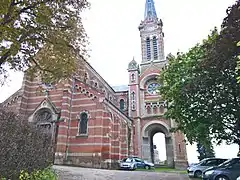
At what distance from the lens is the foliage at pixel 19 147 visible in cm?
629

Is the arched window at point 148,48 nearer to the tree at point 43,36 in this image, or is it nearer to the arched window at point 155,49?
the arched window at point 155,49

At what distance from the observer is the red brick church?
977 inches

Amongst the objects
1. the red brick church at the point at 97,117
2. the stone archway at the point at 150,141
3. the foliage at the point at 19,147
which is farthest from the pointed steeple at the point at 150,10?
the foliage at the point at 19,147

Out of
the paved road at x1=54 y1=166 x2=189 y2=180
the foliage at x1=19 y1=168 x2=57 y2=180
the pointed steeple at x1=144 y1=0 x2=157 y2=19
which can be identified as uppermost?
the pointed steeple at x1=144 y1=0 x2=157 y2=19

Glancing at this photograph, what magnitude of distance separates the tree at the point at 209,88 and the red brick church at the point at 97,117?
226 inches

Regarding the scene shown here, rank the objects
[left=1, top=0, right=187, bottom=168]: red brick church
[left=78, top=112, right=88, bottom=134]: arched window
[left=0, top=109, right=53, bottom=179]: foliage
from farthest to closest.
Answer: [left=78, top=112, right=88, bottom=134]: arched window, [left=1, top=0, right=187, bottom=168]: red brick church, [left=0, top=109, right=53, bottom=179]: foliage

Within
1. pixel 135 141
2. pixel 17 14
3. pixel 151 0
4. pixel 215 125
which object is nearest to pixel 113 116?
pixel 135 141

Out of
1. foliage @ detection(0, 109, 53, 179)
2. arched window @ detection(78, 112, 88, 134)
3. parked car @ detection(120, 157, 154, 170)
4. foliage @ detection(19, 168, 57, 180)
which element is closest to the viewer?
foliage @ detection(0, 109, 53, 179)

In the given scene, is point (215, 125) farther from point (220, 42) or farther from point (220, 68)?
point (220, 42)

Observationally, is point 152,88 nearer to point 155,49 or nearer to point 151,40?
point 155,49

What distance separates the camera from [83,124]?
26.5m

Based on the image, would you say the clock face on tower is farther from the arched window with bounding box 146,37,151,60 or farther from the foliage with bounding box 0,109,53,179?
the foliage with bounding box 0,109,53,179

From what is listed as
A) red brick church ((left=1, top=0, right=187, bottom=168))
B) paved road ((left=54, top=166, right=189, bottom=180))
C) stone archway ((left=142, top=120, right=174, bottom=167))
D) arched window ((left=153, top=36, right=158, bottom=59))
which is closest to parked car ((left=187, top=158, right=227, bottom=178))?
paved road ((left=54, top=166, right=189, bottom=180))

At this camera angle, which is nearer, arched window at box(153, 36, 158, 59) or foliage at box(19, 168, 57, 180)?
foliage at box(19, 168, 57, 180)
